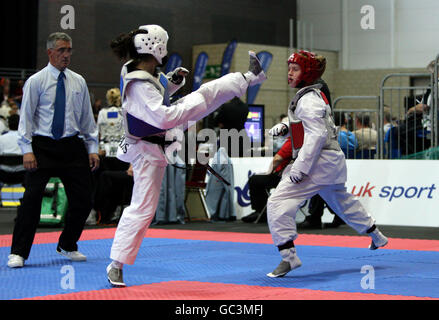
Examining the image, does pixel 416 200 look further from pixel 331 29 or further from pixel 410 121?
pixel 331 29

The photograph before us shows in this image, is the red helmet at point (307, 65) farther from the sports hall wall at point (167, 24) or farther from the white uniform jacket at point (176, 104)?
the sports hall wall at point (167, 24)

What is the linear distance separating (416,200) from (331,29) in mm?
14042

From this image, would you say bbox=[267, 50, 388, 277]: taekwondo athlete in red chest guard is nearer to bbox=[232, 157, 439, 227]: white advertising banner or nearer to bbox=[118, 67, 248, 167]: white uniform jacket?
bbox=[118, 67, 248, 167]: white uniform jacket

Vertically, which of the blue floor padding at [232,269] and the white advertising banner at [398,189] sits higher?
the white advertising banner at [398,189]

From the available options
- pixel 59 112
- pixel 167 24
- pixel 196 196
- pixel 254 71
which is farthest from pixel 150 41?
pixel 167 24

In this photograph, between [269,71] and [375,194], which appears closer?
[375,194]

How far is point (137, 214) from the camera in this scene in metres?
4.35

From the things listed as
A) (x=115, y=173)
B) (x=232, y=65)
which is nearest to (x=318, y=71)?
(x=115, y=173)

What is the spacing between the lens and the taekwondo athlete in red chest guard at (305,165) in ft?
15.9

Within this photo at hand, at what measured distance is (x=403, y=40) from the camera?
68.4ft

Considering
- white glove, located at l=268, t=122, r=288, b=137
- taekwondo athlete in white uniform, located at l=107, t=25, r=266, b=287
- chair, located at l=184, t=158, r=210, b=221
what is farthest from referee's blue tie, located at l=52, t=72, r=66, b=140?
chair, located at l=184, t=158, r=210, b=221

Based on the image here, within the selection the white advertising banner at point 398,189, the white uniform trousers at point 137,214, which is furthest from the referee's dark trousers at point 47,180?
the white advertising banner at point 398,189

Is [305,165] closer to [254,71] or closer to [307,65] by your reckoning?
[307,65]

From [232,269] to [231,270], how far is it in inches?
2.2
